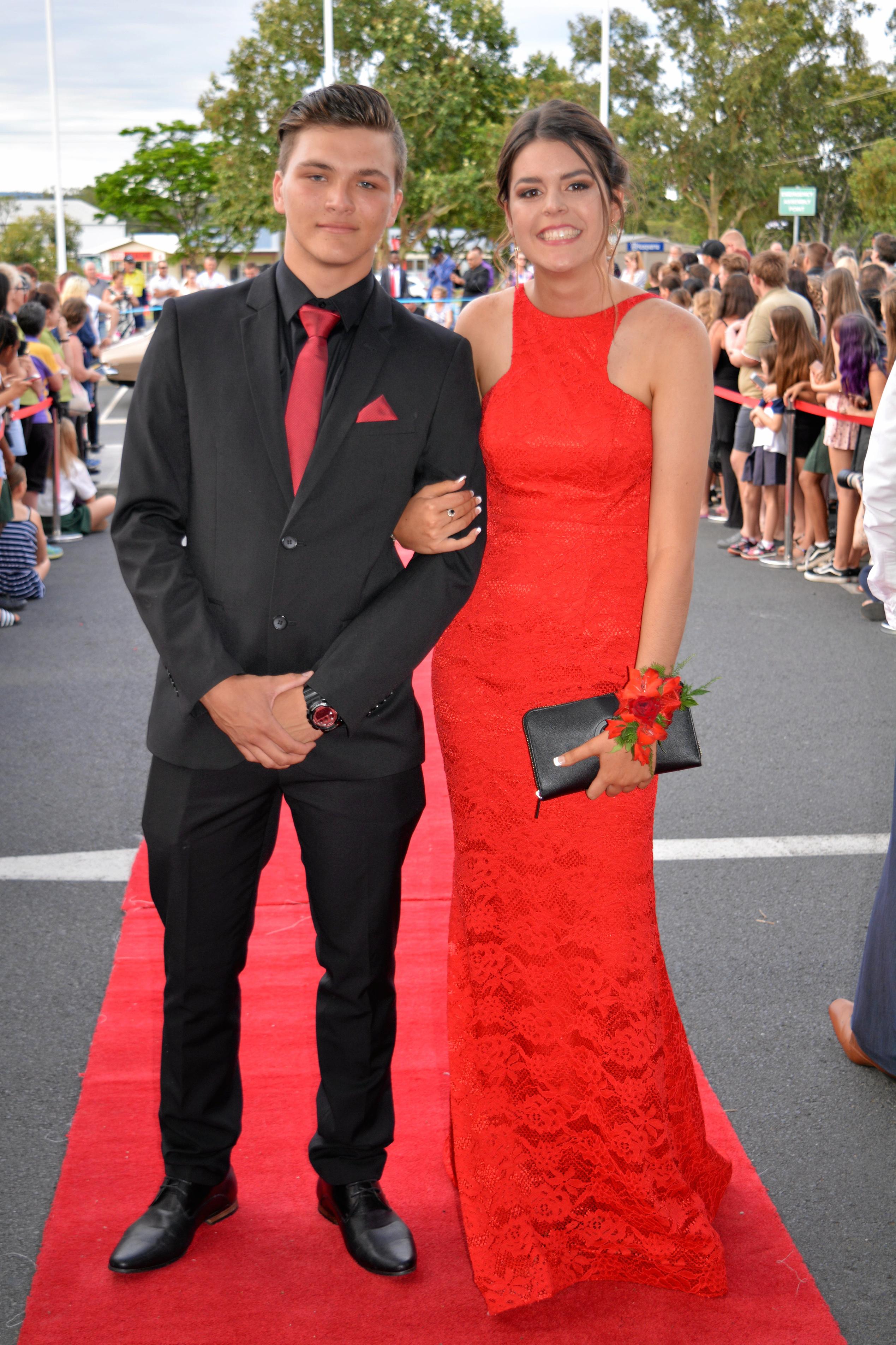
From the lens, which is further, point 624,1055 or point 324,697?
point 624,1055

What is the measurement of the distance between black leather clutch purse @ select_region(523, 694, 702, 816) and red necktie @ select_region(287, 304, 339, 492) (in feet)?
2.20

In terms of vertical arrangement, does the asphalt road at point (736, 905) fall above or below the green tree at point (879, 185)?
below

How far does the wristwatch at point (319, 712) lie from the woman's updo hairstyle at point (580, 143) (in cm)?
107

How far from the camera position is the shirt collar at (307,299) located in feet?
7.73

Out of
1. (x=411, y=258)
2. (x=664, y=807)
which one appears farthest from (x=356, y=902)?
(x=411, y=258)

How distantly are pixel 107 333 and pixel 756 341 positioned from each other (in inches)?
507

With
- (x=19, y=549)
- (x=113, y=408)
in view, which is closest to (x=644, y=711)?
(x=19, y=549)

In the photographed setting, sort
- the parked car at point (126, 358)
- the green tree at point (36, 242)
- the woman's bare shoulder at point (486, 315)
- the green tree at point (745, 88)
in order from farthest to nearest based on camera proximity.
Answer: the green tree at point (745, 88)
the green tree at point (36, 242)
the parked car at point (126, 358)
the woman's bare shoulder at point (486, 315)

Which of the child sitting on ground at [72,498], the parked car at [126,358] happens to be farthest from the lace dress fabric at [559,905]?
the child sitting on ground at [72,498]

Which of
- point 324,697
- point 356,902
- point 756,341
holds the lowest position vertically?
point 356,902

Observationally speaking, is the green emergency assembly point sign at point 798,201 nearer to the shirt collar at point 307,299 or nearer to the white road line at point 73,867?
the white road line at point 73,867

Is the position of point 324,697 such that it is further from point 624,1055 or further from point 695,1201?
point 695,1201

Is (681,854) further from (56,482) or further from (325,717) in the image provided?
(56,482)

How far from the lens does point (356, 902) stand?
251cm
